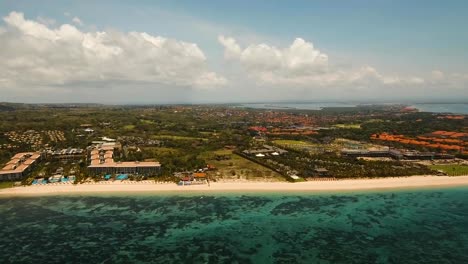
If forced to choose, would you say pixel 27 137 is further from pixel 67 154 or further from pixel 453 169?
pixel 453 169

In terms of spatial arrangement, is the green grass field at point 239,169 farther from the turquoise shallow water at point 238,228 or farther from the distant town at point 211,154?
the turquoise shallow water at point 238,228

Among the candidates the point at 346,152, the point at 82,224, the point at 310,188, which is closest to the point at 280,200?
the point at 310,188

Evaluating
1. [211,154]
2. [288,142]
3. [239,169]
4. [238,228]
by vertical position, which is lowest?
[238,228]

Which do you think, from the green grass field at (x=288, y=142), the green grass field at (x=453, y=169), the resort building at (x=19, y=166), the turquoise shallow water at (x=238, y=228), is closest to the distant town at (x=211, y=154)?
the green grass field at (x=453, y=169)

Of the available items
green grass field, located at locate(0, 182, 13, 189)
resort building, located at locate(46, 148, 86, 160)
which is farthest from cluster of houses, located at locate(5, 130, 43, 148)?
green grass field, located at locate(0, 182, 13, 189)

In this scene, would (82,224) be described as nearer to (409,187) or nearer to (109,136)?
(409,187)

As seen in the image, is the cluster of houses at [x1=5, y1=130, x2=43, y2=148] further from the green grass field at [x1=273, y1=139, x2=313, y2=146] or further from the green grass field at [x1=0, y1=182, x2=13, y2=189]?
the green grass field at [x1=273, y1=139, x2=313, y2=146]

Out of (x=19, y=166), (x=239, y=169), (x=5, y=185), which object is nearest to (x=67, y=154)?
→ (x=19, y=166)
